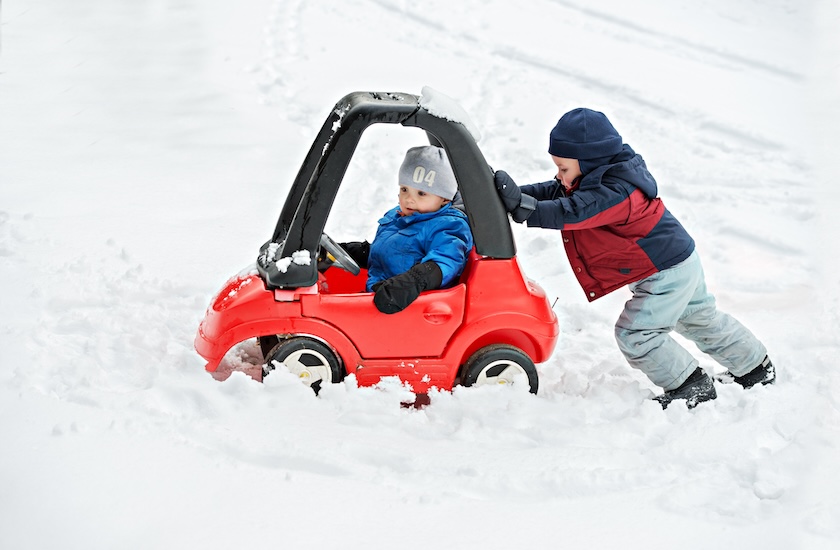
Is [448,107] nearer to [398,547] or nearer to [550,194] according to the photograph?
[550,194]

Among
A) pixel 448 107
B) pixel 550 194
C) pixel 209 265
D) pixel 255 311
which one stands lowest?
pixel 209 265

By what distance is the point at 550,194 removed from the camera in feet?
11.1

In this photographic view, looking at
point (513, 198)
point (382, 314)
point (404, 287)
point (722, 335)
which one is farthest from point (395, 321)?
point (722, 335)

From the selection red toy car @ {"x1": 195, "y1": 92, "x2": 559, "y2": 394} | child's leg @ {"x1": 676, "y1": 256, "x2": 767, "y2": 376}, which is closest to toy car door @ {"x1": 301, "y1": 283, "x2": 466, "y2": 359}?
red toy car @ {"x1": 195, "y1": 92, "x2": 559, "y2": 394}

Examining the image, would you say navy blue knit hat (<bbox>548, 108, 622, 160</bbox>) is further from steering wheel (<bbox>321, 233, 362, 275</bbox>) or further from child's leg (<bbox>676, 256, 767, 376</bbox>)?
steering wheel (<bbox>321, 233, 362, 275</bbox>)

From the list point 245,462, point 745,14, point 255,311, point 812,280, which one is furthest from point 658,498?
point 745,14

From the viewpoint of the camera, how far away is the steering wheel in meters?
3.19

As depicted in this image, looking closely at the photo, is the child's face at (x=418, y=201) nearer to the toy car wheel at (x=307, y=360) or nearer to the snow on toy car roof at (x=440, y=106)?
the snow on toy car roof at (x=440, y=106)

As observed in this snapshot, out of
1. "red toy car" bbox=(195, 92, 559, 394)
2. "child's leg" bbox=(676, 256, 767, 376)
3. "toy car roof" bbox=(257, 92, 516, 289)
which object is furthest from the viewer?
"child's leg" bbox=(676, 256, 767, 376)

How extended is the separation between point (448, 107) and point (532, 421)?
111 cm

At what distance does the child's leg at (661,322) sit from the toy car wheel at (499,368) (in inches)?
17.4

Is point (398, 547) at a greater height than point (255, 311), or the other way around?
point (255, 311)

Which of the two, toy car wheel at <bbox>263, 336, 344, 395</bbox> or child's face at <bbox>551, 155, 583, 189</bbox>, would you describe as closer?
toy car wheel at <bbox>263, 336, 344, 395</bbox>

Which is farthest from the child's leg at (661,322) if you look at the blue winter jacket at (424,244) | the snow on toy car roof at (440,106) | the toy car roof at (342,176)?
the snow on toy car roof at (440,106)
